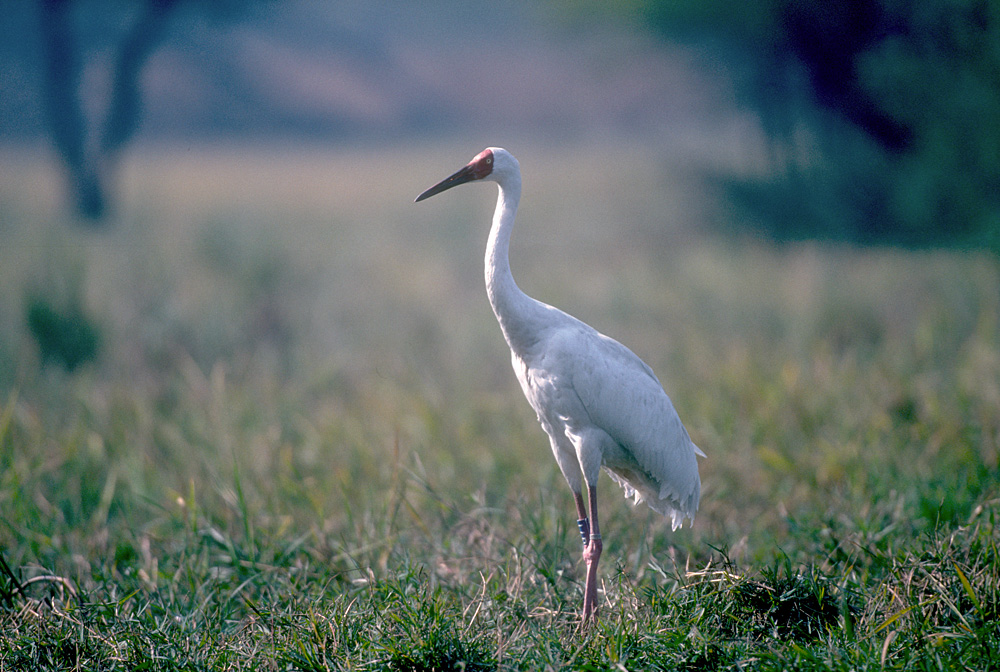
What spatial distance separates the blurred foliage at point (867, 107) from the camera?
8.16 m

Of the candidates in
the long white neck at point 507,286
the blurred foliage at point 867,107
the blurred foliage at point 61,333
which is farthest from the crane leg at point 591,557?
the blurred foliage at point 867,107

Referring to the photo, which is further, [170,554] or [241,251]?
[241,251]

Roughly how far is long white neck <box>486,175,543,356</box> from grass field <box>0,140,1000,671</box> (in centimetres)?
89

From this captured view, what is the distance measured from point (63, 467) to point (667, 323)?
5392 millimetres

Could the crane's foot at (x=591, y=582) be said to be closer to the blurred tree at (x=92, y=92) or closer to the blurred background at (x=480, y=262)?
the blurred background at (x=480, y=262)

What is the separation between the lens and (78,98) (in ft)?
48.5

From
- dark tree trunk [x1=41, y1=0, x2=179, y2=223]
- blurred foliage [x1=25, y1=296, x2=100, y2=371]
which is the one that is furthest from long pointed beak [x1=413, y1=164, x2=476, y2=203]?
dark tree trunk [x1=41, y1=0, x2=179, y2=223]

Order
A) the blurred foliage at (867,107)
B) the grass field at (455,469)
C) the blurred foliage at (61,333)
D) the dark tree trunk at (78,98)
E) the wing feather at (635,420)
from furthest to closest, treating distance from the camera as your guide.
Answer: the dark tree trunk at (78,98) < the blurred foliage at (867,107) < the blurred foliage at (61,333) < the wing feather at (635,420) < the grass field at (455,469)

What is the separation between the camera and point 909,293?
8086 mm

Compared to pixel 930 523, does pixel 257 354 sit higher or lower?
lower

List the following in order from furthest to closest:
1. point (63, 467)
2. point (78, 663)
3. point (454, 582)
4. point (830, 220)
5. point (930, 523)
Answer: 1. point (830, 220)
2. point (63, 467)
3. point (930, 523)
4. point (454, 582)
5. point (78, 663)

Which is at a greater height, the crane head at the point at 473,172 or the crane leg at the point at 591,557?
the crane head at the point at 473,172

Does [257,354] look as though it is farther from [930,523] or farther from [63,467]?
[930,523]

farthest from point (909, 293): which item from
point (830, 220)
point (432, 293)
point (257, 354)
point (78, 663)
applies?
point (78, 663)
